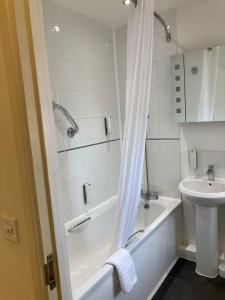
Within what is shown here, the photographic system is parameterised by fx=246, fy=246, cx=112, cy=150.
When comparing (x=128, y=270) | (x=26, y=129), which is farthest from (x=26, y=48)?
(x=128, y=270)

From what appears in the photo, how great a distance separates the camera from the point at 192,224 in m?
2.56

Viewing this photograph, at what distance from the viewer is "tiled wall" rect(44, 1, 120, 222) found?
2110mm

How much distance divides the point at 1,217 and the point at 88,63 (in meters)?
1.79

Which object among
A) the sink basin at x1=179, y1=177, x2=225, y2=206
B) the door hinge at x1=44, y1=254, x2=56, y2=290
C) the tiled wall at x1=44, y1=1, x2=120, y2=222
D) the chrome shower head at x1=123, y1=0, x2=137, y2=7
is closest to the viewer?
the door hinge at x1=44, y1=254, x2=56, y2=290

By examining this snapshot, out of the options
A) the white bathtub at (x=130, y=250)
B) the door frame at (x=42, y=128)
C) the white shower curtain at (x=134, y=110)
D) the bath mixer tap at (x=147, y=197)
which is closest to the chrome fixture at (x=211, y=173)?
the white bathtub at (x=130, y=250)

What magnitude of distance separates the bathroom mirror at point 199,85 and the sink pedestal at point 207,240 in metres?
0.85

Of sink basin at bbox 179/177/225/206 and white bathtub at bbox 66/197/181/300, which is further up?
sink basin at bbox 179/177/225/206

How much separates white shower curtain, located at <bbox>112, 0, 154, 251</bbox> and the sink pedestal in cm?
77

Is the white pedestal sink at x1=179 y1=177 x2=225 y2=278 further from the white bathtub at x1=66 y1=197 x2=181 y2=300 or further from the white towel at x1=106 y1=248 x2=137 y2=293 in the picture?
the white towel at x1=106 y1=248 x2=137 y2=293

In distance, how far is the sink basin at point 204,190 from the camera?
2.00m

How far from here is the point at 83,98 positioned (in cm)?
237

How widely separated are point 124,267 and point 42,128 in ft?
3.99

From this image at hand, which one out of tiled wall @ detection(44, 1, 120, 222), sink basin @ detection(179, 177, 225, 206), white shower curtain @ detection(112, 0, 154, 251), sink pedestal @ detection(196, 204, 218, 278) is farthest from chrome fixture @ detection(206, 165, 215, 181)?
tiled wall @ detection(44, 1, 120, 222)

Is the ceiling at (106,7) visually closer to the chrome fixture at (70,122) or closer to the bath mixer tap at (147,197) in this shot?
→ the chrome fixture at (70,122)
